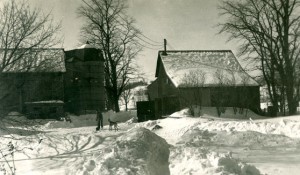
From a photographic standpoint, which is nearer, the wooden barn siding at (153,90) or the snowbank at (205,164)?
the snowbank at (205,164)

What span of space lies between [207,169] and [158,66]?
38.4 metres

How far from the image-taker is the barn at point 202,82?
3306 centimetres

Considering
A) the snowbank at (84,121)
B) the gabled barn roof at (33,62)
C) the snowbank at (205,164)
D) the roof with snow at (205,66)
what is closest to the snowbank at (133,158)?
the snowbank at (205,164)

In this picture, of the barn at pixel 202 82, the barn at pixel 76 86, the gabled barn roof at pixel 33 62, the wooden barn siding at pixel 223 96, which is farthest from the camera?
the barn at pixel 76 86

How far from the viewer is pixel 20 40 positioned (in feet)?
52.2

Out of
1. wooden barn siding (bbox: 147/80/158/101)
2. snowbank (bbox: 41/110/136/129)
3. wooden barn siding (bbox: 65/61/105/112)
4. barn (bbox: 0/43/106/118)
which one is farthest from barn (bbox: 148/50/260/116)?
barn (bbox: 0/43/106/118)

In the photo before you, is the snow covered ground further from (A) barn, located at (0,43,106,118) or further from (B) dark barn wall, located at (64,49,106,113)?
(B) dark barn wall, located at (64,49,106,113)

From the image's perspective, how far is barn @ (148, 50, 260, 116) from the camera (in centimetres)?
3306

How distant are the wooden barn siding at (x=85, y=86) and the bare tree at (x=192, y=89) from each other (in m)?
13.4

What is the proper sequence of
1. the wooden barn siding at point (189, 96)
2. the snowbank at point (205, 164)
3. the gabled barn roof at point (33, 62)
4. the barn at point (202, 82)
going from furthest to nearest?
1. the barn at point (202, 82)
2. the wooden barn siding at point (189, 96)
3. the gabled barn roof at point (33, 62)
4. the snowbank at point (205, 164)

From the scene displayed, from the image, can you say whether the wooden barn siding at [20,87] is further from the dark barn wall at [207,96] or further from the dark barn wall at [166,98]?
the dark barn wall at [166,98]

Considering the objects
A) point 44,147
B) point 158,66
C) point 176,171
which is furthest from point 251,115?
point 176,171

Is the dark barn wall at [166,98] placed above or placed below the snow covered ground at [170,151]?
above

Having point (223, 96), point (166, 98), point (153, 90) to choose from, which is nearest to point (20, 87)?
point (223, 96)
